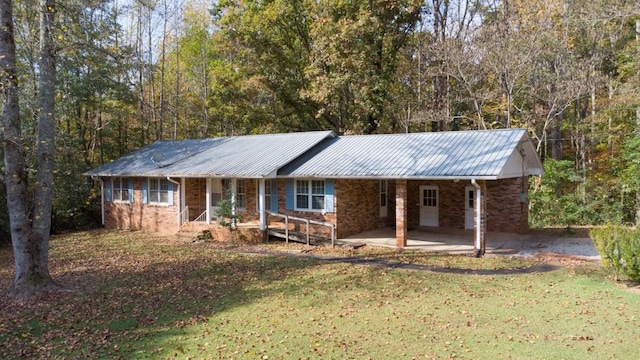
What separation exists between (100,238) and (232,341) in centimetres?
1384

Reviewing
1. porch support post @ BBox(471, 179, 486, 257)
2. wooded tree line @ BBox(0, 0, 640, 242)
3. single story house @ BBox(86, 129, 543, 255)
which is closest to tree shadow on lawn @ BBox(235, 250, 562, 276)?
porch support post @ BBox(471, 179, 486, 257)

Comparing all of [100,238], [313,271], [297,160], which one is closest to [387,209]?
[297,160]

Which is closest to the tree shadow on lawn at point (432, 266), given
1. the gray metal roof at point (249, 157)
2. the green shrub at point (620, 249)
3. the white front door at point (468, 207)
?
the green shrub at point (620, 249)

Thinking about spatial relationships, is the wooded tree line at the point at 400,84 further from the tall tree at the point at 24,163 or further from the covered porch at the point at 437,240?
the tall tree at the point at 24,163

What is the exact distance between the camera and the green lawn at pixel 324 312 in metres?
6.31

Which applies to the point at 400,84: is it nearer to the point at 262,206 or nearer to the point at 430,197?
the point at 430,197

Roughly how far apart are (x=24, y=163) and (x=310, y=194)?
9.14 m

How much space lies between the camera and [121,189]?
69.5 feet

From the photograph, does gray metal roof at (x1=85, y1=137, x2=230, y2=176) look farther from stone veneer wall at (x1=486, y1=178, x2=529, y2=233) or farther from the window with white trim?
stone veneer wall at (x1=486, y1=178, x2=529, y2=233)

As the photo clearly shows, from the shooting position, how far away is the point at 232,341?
6.68 metres

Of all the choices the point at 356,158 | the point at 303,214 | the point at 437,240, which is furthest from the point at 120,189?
the point at 437,240

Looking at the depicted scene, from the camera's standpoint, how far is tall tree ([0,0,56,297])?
8.84 metres

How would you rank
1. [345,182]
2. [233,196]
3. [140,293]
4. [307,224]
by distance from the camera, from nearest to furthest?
[140,293]
[307,224]
[345,182]
[233,196]

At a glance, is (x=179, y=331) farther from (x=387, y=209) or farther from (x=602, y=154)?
(x=602, y=154)
